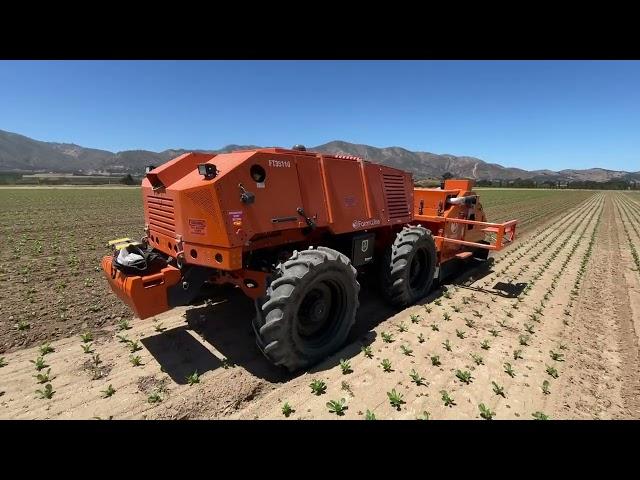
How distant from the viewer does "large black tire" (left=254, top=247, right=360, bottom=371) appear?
147 inches

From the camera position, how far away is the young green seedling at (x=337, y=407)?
11.2 ft

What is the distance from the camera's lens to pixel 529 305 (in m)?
6.68

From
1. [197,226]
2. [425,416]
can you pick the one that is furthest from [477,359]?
[197,226]

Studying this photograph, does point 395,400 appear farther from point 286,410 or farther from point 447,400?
point 286,410

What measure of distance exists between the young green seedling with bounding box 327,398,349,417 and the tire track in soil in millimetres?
2306

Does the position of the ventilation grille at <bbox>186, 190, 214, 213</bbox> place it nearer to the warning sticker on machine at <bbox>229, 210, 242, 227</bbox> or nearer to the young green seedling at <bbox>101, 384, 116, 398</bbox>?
the warning sticker on machine at <bbox>229, 210, 242, 227</bbox>

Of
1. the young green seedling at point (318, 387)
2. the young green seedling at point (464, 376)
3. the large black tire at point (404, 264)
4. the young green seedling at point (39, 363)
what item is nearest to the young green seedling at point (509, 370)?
the young green seedling at point (464, 376)

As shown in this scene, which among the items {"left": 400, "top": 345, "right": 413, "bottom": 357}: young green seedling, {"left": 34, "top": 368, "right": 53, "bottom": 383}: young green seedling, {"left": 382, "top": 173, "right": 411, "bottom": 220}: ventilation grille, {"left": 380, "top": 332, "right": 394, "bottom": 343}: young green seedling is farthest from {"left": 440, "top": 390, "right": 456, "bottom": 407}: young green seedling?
{"left": 34, "top": 368, "right": 53, "bottom": 383}: young green seedling

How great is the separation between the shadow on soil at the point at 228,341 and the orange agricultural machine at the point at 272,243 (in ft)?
1.06

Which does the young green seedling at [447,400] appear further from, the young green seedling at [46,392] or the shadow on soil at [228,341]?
the young green seedling at [46,392]

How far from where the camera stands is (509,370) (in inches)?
169

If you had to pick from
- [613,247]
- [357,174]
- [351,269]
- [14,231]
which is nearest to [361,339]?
[351,269]
